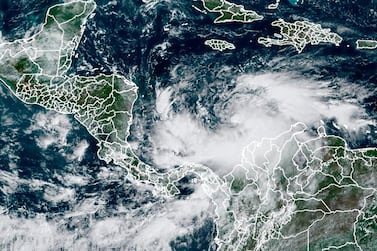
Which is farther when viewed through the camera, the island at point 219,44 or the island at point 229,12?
the island at point 229,12

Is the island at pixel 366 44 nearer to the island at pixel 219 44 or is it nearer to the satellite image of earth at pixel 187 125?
the satellite image of earth at pixel 187 125

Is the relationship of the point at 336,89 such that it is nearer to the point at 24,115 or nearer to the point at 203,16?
the point at 203,16

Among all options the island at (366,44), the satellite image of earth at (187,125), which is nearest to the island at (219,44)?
the satellite image of earth at (187,125)

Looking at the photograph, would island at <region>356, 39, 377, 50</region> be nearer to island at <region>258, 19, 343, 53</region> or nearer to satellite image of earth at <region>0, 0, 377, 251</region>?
satellite image of earth at <region>0, 0, 377, 251</region>

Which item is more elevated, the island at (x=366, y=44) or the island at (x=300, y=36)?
the island at (x=300, y=36)

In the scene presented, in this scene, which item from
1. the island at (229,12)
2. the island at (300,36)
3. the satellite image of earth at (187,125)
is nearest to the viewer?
the satellite image of earth at (187,125)

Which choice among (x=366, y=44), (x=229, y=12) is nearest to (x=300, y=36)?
(x=366, y=44)
